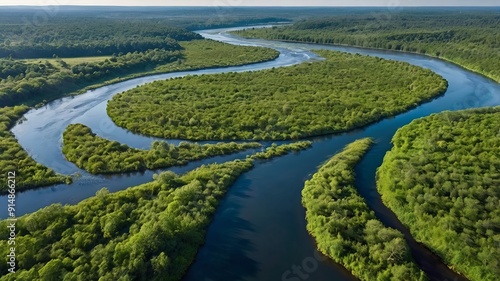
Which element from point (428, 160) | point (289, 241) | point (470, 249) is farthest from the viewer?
point (428, 160)

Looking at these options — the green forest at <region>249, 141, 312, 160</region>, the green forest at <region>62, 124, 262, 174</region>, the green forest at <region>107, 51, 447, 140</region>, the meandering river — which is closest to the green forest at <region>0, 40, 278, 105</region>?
the meandering river

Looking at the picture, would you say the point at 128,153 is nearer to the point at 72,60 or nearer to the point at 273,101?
the point at 273,101

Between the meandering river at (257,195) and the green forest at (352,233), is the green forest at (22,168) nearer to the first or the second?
the meandering river at (257,195)

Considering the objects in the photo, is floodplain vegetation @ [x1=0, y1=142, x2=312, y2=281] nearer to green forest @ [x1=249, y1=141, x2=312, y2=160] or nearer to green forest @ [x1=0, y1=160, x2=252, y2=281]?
green forest @ [x1=0, y1=160, x2=252, y2=281]

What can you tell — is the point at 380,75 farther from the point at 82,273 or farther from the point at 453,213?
the point at 82,273

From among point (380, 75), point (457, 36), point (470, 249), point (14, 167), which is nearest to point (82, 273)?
point (14, 167)

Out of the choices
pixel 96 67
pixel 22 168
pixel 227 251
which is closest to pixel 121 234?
pixel 227 251

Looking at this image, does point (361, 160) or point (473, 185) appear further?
point (361, 160)

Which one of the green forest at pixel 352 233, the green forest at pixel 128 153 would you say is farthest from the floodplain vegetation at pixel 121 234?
the green forest at pixel 352 233
